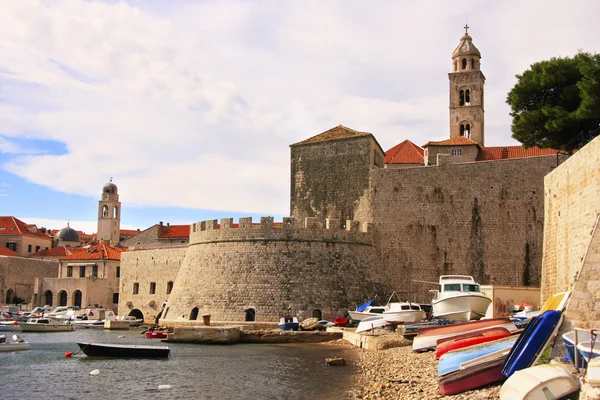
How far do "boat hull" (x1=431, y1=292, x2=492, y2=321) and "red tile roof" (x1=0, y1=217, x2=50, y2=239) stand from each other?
156ft

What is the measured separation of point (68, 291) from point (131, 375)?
27688 millimetres

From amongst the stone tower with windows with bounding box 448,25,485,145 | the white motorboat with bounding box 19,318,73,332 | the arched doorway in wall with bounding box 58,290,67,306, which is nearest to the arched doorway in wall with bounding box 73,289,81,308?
the arched doorway in wall with bounding box 58,290,67,306

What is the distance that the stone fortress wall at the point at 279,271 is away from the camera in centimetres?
2488

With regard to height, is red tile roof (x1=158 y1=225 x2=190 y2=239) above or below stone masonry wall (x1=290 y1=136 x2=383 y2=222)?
below

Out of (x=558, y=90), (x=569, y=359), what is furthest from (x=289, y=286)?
(x=569, y=359)

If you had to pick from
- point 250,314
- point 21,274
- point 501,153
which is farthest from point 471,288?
point 21,274

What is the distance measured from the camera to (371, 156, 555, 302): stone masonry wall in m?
24.9

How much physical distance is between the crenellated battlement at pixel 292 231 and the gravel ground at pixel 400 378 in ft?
25.8

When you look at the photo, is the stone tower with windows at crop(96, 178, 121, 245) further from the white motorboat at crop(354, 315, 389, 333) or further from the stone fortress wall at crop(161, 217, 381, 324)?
the white motorboat at crop(354, 315, 389, 333)

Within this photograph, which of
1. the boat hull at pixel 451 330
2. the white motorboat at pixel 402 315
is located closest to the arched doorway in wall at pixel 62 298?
the white motorboat at pixel 402 315

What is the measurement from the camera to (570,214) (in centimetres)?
1409

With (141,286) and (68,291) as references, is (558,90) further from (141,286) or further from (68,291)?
(68,291)

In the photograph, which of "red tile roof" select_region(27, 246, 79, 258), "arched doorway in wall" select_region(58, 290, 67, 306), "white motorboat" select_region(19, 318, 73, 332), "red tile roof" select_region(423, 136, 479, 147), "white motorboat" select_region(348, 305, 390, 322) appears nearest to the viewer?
"white motorboat" select_region(348, 305, 390, 322)

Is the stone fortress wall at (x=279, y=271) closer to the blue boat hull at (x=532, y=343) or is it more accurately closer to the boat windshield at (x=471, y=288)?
the boat windshield at (x=471, y=288)
